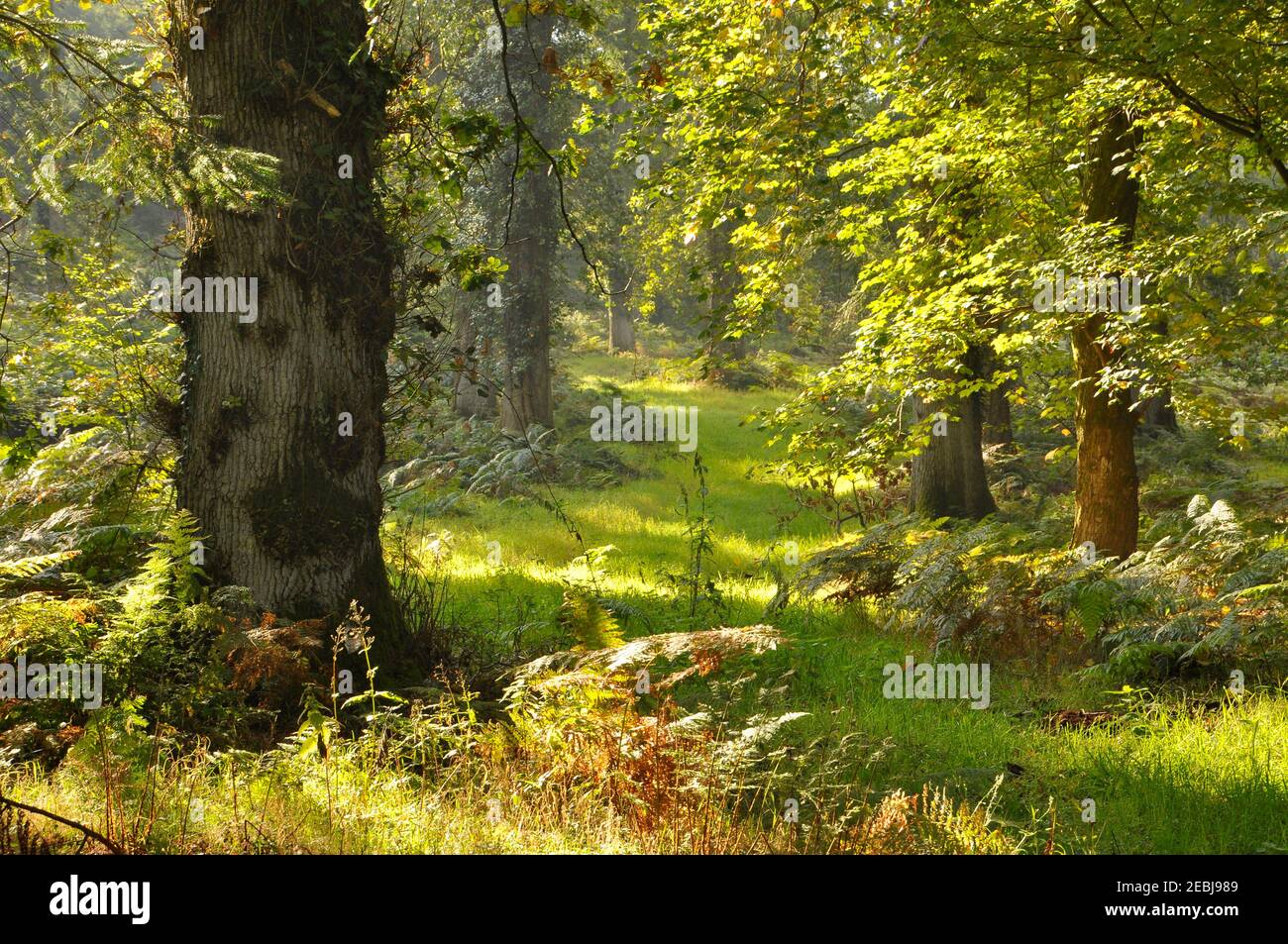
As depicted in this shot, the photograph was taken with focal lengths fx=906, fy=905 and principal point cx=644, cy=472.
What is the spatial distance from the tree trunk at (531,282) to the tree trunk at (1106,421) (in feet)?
44.3

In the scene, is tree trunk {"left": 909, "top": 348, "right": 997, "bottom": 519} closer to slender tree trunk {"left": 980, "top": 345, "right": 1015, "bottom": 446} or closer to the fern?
slender tree trunk {"left": 980, "top": 345, "right": 1015, "bottom": 446}

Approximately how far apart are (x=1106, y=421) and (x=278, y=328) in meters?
7.47

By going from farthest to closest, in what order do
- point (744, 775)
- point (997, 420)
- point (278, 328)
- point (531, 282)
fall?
point (531, 282), point (997, 420), point (278, 328), point (744, 775)

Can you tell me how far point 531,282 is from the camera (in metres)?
20.9

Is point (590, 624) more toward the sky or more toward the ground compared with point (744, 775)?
more toward the sky

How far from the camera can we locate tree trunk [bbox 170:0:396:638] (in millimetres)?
5887

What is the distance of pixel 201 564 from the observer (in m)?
5.80

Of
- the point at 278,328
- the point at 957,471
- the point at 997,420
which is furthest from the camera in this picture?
the point at 997,420

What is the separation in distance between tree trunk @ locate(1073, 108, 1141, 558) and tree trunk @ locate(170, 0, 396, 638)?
670cm

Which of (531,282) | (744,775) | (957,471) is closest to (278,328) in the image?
(744,775)

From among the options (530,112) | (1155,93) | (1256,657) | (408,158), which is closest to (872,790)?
(1256,657)

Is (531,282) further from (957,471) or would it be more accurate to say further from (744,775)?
(744,775)

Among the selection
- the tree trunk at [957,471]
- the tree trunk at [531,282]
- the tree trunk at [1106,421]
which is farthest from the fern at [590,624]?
the tree trunk at [531,282]

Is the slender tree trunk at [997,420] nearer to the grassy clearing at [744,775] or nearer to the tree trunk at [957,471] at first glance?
the tree trunk at [957,471]
